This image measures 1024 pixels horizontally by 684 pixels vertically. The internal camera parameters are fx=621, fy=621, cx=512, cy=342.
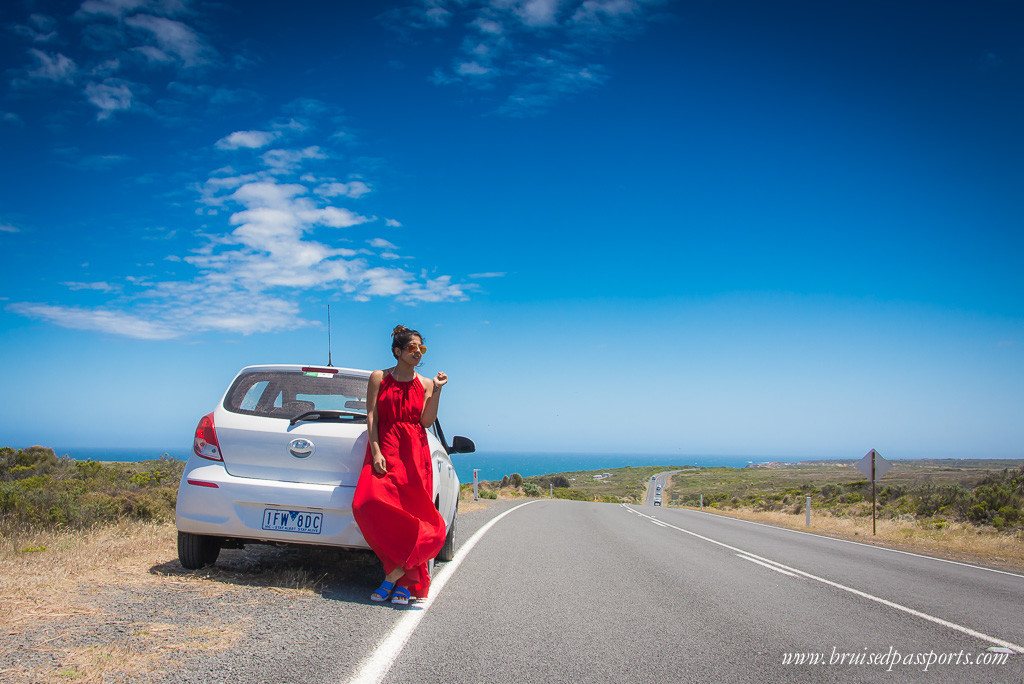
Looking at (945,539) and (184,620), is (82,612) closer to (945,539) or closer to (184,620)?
(184,620)

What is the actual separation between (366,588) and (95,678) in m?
2.54

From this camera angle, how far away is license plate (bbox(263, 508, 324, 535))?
15.6 feet

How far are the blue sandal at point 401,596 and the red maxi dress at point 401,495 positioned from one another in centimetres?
5

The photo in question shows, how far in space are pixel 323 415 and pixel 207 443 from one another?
36.2 inches

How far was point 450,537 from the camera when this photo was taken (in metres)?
6.99

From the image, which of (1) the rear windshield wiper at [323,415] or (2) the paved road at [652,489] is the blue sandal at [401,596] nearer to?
(1) the rear windshield wiper at [323,415]

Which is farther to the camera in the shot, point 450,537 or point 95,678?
point 450,537

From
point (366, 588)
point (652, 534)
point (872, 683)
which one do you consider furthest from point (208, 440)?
point (652, 534)

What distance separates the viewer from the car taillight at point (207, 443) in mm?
4926

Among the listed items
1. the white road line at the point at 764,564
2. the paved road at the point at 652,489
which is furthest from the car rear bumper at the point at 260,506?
the paved road at the point at 652,489

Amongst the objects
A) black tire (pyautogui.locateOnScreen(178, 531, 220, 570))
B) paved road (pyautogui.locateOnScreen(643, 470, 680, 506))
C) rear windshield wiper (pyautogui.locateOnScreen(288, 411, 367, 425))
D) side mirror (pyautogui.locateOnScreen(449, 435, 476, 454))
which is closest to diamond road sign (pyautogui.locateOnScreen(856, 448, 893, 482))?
side mirror (pyautogui.locateOnScreen(449, 435, 476, 454))

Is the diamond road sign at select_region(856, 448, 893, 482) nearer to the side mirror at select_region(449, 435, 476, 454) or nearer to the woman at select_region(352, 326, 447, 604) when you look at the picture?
the side mirror at select_region(449, 435, 476, 454)

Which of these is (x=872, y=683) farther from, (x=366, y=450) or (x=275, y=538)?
(x=275, y=538)

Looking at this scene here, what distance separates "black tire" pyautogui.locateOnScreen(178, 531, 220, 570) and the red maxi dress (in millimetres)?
1556
